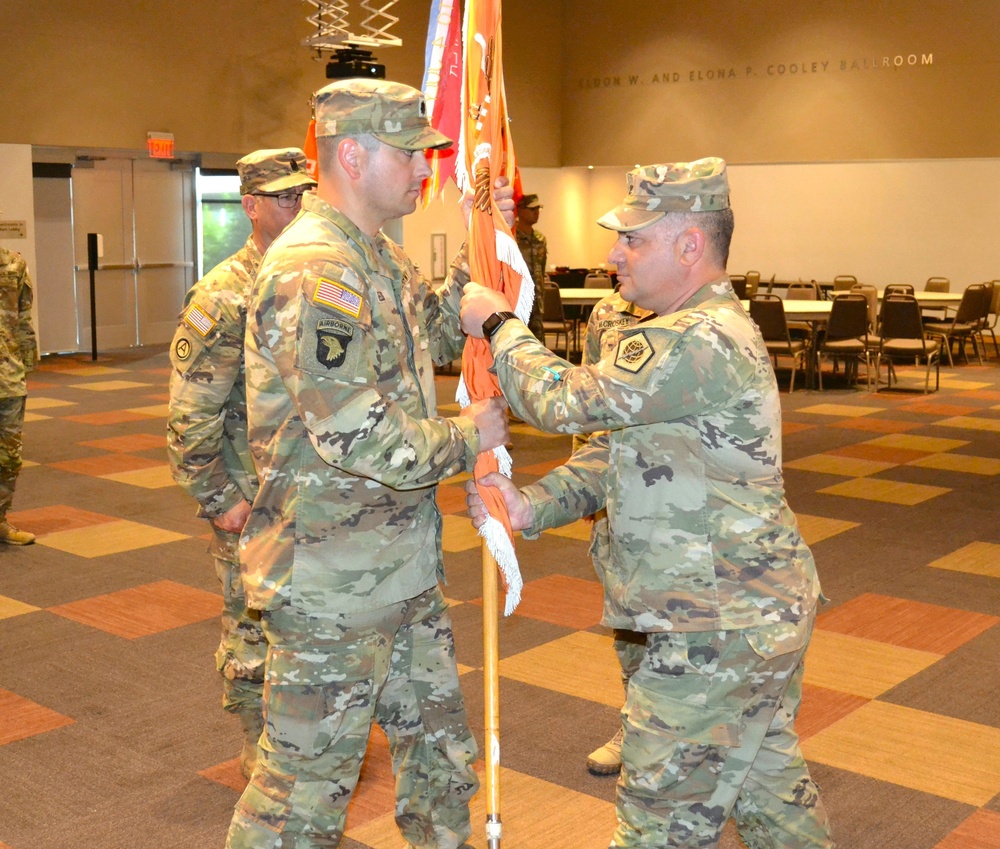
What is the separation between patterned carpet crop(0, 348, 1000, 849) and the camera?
138 inches

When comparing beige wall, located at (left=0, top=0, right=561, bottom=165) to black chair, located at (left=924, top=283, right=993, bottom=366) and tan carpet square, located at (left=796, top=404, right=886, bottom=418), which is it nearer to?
black chair, located at (left=924, top=283, right=993, bottom=366)

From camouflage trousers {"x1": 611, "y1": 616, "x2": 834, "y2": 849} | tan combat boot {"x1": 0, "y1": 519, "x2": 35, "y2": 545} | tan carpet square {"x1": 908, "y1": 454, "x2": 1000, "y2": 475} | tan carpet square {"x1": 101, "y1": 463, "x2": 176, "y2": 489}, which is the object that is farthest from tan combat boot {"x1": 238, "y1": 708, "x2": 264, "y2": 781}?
tan carpet square {"x1": 908, "y1": 454, "x2": 1000, "y2": 475}

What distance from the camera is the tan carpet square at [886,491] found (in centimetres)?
773

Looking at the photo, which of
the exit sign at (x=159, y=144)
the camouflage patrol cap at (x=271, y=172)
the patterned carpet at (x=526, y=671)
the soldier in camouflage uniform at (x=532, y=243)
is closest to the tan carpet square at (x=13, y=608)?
the patterned carpet at (x=526, y=671)

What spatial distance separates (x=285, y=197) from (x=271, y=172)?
0.12 m

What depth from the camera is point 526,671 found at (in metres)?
4.68

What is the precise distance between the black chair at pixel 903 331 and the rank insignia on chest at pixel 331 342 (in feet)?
35.8

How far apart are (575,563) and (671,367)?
394 cm

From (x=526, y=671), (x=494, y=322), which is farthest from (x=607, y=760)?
(x=494, y=322)

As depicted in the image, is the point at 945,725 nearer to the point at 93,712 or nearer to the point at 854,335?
the point at 93,712

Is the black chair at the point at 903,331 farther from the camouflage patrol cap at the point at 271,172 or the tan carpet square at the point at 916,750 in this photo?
the camouflage patrol cap at the point at 271,172

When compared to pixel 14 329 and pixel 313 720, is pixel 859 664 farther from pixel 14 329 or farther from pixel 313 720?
pixel 14 329

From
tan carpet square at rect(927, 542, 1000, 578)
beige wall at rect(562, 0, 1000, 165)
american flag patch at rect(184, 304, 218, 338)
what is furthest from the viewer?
beige wall at rect(562, 0, 1000, 165)

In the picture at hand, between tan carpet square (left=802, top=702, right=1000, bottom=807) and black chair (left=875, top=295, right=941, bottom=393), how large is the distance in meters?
8.78
